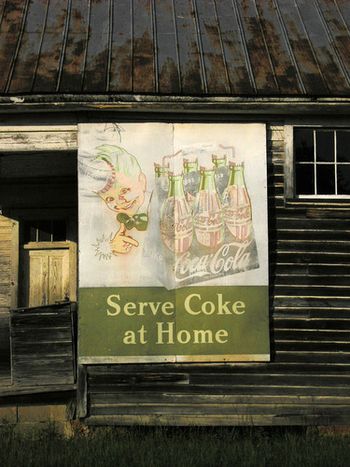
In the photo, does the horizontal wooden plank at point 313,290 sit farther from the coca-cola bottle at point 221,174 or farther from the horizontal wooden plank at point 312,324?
the coca-cola bottle at point 221,174

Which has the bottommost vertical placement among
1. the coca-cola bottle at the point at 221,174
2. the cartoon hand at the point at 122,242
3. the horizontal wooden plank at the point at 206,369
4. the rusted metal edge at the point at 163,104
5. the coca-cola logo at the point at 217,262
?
the horizontal wooden plank at the point at 206,369

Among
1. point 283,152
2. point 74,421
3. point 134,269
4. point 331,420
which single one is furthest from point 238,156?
point 74,421

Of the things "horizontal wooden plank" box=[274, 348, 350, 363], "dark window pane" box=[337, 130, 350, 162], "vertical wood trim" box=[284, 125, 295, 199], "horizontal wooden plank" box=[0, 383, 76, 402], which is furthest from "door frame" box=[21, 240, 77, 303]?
"dark window pane" box=[337, 130, 350, 162]

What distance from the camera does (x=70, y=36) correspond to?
29.2 feet

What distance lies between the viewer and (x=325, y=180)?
324 inches

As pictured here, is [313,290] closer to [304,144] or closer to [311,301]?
[311,301]

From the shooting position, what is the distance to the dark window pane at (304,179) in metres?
8.22

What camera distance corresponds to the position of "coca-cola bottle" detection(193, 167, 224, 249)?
25.8ft

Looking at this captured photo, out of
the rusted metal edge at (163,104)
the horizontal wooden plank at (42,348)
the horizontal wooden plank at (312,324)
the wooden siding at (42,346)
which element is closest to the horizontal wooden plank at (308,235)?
the horizontal wooden plank at (312,324)

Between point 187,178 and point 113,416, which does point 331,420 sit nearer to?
point 113,416

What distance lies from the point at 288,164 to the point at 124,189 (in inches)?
86.2

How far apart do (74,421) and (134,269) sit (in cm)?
222

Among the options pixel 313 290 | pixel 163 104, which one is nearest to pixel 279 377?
pixel 313 290

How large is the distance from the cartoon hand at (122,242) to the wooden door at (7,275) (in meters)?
2.81
